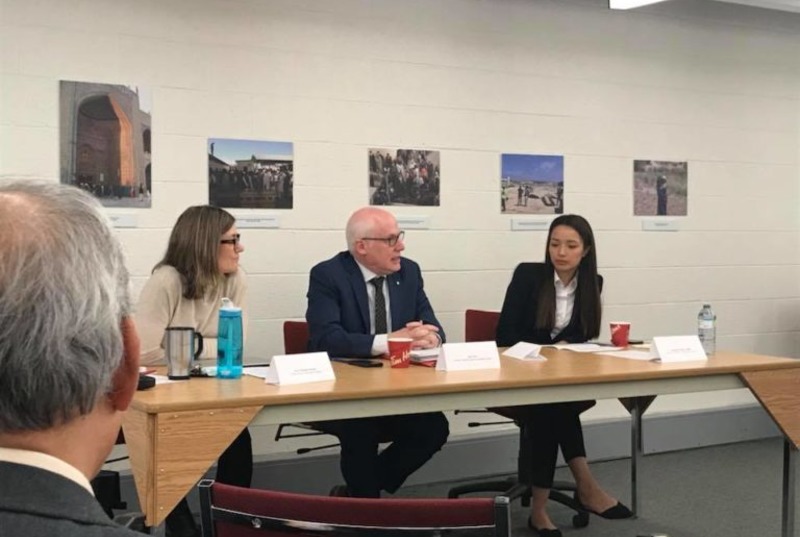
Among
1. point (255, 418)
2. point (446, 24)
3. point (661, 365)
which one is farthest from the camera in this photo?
point (446, 24)

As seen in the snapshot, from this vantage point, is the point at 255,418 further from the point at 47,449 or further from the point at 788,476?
the point at 788,476

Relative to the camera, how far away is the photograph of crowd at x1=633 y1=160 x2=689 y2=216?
528 cm

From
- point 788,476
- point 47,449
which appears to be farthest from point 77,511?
point 788,476

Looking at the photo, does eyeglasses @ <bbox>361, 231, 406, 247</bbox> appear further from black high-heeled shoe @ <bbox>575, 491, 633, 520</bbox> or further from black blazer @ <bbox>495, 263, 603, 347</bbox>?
black high-heeled shoe @ <bbox>575, 491, 633, 520</bbox>

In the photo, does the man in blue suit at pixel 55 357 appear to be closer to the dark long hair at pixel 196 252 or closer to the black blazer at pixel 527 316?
the dark long hair at pixel 196 252

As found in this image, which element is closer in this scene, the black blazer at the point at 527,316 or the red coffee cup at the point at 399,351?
the red coffee cup at the point at 399,351

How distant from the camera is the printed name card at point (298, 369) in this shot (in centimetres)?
273

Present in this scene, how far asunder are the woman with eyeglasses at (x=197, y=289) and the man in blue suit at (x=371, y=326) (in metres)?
0.34

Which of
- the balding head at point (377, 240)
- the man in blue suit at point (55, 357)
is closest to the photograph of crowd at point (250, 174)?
the balding head at point (377, 240)

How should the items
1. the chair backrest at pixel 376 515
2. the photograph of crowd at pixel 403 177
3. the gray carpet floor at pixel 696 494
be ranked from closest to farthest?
1. the chair backrest at pixel 376 515
2. the gray carpet floor at pixel 696 494
3. the photograph of crowd at pixel 403 177

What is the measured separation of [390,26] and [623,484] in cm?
254

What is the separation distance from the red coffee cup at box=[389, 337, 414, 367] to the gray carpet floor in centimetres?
116

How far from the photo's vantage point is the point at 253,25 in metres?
4.29

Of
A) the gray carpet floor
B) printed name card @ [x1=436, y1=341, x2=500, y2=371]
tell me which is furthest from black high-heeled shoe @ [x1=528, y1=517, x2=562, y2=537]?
printed name card @ [x1=436, y1=341, x2=500, y2=371]
